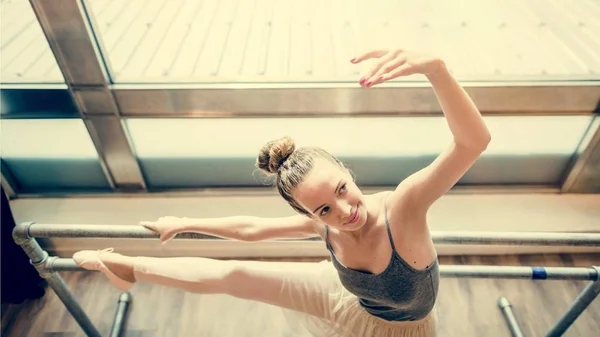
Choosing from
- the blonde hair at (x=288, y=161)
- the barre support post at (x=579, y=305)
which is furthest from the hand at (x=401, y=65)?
the barre support post at (x=579, y=305)

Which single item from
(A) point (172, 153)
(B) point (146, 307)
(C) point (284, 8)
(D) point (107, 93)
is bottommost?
(B) point (146, 307)

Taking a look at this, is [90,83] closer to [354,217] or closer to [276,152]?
[276,152]

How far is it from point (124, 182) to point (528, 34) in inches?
84.9

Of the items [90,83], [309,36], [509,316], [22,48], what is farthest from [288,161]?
[22,48]

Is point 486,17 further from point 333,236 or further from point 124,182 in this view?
point 124,182

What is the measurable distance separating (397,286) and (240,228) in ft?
1.46

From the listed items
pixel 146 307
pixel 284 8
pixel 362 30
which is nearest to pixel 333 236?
pixel 146 307

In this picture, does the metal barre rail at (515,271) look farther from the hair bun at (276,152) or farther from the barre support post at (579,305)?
the hair bun at (276,152)

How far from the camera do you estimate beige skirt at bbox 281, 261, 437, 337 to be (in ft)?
4.26

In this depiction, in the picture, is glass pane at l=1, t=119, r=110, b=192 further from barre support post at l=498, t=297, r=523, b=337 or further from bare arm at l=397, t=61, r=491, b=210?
barre support post at l=498, t=297, r=523, b=337

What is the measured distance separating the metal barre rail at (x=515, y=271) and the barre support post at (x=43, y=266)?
27mm

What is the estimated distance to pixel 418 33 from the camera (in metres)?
2.42

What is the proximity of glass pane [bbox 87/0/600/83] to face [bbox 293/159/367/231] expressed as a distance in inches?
47.7

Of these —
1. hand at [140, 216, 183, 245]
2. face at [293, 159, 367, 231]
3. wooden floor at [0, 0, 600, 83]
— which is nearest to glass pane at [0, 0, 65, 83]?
wooden floor at [0, 0, 600, 83]
